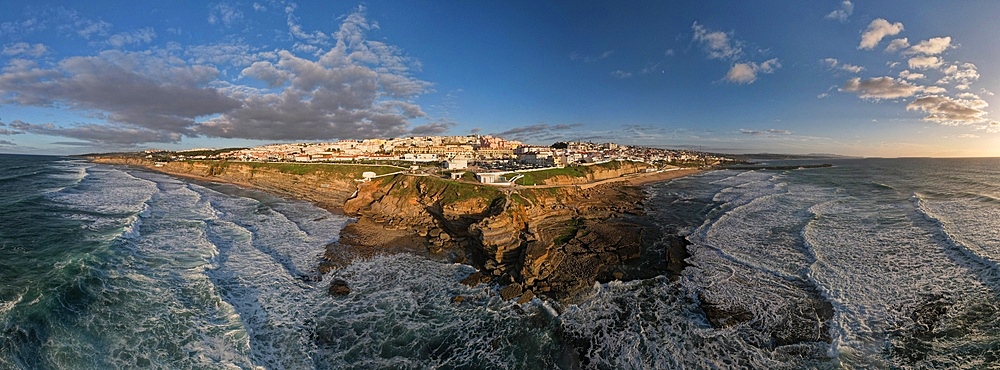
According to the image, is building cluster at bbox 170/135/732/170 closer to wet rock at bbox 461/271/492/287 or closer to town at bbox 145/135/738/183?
town at bbox 145/135/738/183

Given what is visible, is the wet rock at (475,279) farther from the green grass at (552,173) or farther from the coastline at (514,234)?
the green grass at (552,173)

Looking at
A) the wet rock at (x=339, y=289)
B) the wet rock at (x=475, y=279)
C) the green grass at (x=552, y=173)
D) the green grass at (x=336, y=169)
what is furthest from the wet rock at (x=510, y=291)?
the green grass at (x=336, y=169)

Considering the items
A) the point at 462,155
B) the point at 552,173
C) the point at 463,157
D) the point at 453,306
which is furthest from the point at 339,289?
the point at 462,155

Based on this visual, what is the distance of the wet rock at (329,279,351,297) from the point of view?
1537 cm

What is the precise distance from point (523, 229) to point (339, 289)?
1173 centimetres

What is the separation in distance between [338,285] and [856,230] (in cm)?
3032

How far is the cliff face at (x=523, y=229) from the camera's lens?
17.3m

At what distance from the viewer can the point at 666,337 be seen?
480 inches

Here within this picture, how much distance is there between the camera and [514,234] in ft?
72.2

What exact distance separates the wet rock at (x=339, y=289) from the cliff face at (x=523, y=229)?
5540mm

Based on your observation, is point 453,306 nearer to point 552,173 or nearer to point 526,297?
point 526,297

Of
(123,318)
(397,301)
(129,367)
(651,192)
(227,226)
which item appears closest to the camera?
(129,367)

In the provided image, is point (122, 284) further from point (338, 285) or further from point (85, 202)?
point (85, 202)

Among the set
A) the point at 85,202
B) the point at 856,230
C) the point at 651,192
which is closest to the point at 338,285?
the point at 85,202
